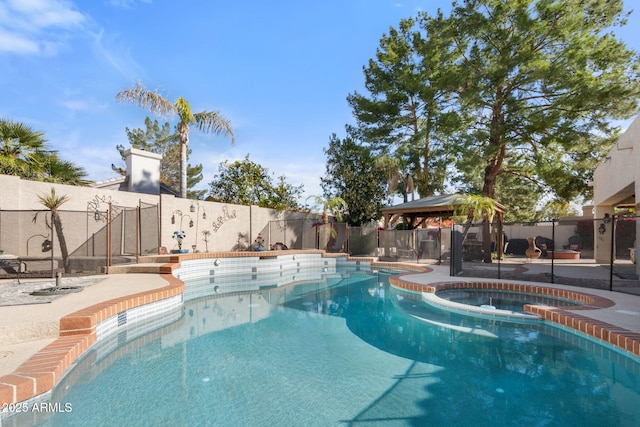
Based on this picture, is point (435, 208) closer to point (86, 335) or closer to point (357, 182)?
point (357, 182)

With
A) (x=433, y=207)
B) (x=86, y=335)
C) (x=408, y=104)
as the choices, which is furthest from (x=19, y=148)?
(x=408, y=104)

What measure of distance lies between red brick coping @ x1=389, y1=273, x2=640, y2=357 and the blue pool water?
0.17 m

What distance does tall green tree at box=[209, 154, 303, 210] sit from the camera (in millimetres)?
18719

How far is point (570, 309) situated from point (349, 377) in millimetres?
4209

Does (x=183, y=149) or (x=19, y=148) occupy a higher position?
(x=183, y=149)

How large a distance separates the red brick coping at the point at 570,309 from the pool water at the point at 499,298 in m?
0.10

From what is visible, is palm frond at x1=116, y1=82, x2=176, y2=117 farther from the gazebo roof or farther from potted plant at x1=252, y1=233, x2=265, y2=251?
the gazebo roof

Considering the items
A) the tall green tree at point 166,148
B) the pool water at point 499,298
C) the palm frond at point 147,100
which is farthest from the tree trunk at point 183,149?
the tall green tree at point 166,148

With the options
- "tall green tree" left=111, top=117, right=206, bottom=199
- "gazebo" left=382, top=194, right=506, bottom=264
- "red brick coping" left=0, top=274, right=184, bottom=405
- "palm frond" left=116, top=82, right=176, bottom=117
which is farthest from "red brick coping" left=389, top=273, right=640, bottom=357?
"tall green tree" left=111, top=117, right=206, bottom=199

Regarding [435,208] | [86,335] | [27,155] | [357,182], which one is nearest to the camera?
[86,335]

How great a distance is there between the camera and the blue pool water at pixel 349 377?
2.83 meters

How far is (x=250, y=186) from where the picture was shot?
18.7 metres

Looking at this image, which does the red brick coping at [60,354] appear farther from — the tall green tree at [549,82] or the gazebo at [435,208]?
the tall green tree at [549,82]

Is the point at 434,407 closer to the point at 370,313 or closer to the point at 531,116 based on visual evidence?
the point at 370,313
